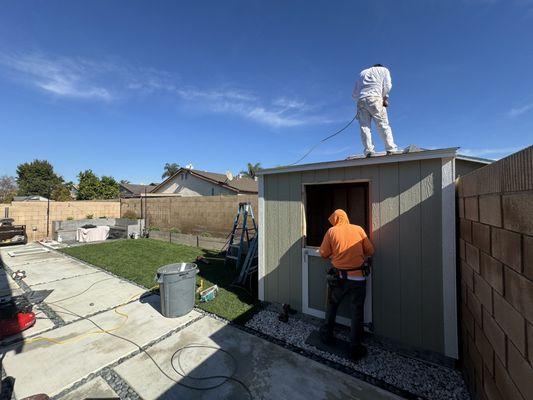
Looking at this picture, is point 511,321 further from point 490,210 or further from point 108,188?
point 108,188

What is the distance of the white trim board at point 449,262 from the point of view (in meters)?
2.65

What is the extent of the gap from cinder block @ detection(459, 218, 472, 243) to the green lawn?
3225 millimetres

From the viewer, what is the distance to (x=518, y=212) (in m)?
1.14

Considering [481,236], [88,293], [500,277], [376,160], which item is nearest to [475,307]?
[481,236]

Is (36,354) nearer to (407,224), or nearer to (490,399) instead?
(490,399)

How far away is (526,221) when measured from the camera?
3.45ft

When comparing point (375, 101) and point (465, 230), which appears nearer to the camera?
point (465, 230)

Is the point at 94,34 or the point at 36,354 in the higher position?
the point at 94,34

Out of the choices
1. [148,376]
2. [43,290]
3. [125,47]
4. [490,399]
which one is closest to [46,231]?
[43,290]

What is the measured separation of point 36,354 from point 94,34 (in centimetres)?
803

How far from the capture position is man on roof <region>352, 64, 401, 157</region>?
3.58 meters

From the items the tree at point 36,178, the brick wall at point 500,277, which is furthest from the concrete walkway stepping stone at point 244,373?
the tree at point 36,178

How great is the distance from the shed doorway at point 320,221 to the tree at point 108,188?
27065 millimetres

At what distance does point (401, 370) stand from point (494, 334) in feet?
5.11
